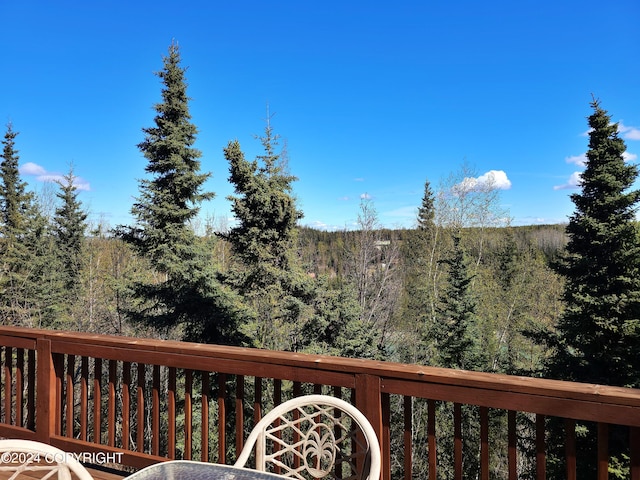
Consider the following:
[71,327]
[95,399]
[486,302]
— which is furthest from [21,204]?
[486,302]

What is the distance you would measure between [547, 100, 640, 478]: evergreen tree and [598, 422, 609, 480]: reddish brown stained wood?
31.0 feet

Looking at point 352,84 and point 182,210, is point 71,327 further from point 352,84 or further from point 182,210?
point 352,84

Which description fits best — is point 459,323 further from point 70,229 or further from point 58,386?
point 70,229

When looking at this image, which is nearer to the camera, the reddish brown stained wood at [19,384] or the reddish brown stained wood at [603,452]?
the reddish brown stained wood at [603,452]

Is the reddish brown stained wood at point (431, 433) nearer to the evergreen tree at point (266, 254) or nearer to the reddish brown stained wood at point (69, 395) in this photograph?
the reddish brown stained wood at point (69, 395)

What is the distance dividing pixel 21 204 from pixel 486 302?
70.6ft

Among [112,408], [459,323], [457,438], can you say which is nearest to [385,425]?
[457,438]

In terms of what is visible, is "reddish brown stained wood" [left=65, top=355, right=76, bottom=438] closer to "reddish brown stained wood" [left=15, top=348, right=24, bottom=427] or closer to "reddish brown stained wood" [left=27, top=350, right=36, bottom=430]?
"reddish brown stained wood" [left=27, top=350, right=36, bottom=430]

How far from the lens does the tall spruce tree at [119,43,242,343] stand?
1168 centimetres

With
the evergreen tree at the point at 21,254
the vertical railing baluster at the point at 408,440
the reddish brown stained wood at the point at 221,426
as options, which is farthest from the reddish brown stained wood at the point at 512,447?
the evergreen tree at the point at 21,254

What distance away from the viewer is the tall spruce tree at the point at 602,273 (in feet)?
29.6

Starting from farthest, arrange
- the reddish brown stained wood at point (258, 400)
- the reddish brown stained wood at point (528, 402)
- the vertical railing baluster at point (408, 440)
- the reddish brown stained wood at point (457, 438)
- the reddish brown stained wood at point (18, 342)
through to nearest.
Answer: the reddish brown stained wood at point (18, 342) < the reddish brown stained wood at point (258, 400) < the vertical railing baluster at point (408, 440) < the reddish brown stained wood at point (457, 438) < the reddish brown stained wood at point (528, 402)

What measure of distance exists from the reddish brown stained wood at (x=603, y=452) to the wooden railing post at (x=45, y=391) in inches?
106

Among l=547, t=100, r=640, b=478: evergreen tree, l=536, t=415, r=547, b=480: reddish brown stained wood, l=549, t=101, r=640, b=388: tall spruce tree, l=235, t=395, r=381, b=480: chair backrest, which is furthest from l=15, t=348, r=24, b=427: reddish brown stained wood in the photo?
l=549, t=101, r=640, b=388: tall spruce tree
